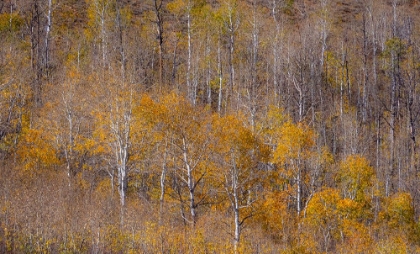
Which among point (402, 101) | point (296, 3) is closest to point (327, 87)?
point (402, 101)

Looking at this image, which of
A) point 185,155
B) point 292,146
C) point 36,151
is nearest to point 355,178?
point 292,146

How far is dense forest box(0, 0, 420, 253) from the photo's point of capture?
17.4 metres

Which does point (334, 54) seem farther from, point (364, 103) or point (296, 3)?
point (296, 3)

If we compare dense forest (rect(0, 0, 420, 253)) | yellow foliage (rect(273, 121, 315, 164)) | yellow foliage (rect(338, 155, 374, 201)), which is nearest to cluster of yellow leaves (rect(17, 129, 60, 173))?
dense forest (rect(0, 0, 420, 253))

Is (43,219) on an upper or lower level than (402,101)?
lower

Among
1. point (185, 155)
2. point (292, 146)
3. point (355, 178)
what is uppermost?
point (292, 146)

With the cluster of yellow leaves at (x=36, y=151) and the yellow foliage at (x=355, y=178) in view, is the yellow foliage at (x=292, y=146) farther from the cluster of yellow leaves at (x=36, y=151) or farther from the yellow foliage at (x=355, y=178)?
the cluster of yellow leaves at (x=36, y=151)

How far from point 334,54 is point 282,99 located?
11.2 metres

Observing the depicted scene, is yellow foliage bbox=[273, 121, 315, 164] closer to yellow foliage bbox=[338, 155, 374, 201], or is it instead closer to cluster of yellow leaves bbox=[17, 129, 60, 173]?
yellow foliage bbox=[338, 155, 374, 201]

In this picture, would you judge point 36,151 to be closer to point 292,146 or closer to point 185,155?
point 185,155

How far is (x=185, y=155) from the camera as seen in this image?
22312mm

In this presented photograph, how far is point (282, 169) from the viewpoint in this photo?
26.6m

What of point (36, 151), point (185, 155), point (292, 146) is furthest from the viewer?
point (292, 146)

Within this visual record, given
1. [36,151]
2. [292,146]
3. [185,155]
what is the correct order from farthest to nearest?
[292,146] → [36,151] → [185,155]
